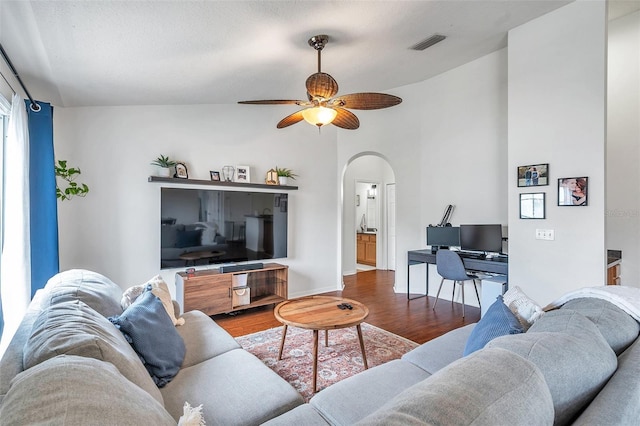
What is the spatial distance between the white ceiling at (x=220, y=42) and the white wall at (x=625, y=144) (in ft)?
1.40

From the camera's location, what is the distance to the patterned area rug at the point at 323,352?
7.78 feet

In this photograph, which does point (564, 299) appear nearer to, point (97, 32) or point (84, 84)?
point (97, 32)

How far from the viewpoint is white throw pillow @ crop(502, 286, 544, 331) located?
152 centimetres

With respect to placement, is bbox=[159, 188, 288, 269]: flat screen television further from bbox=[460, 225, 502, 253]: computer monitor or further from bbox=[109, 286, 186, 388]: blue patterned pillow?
bbox=[460, 225, 502, 253]: computer monitor

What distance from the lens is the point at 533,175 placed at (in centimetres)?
312

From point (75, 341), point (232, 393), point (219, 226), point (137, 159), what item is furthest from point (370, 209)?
point (75, 341)

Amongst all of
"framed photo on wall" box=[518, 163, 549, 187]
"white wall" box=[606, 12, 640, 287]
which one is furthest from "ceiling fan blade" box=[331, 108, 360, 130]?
"white wall" box=[606, 12, 640, 287]

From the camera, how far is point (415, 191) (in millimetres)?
4840

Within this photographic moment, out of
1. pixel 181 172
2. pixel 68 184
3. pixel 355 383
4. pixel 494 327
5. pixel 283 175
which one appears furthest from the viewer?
pixel 283 175

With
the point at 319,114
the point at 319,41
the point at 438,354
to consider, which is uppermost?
the point at 319,41

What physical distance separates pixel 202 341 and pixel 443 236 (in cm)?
340

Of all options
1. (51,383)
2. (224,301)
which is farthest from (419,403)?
(224,301)

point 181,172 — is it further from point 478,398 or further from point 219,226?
point 478,398

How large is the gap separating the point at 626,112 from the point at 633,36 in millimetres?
840
